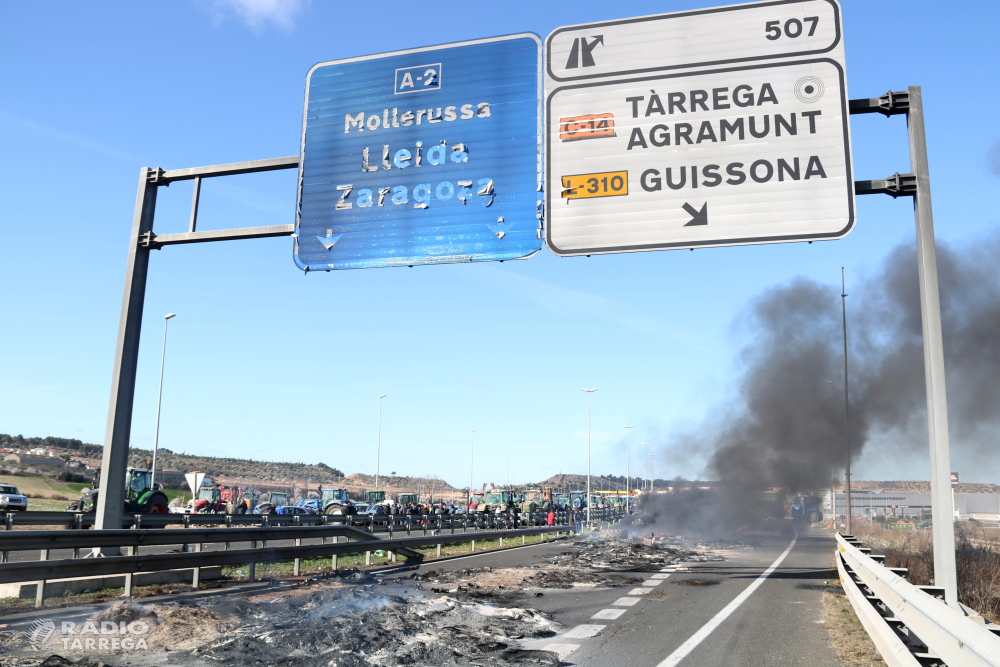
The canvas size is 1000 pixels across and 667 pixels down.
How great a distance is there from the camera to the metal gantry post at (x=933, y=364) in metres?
6.94

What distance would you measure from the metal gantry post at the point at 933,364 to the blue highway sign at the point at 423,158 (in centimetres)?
431

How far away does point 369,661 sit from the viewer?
18.3 feet

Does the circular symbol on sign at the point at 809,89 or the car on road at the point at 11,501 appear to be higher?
the circular symbol on sign at the point at 809,89

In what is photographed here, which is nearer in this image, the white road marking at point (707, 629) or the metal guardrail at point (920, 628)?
the metal guardrail at point (920, 628)

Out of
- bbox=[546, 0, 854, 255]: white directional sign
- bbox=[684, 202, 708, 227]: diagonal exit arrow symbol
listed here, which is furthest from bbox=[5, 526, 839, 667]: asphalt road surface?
bbox=[684, 202, 708, 227]: diagonal exit arrow symbol

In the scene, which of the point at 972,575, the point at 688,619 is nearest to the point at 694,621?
the point at 688,619

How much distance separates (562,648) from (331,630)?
2.12m

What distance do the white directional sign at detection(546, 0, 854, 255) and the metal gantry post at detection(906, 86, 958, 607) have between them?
67cm

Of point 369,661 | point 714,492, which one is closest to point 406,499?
point 714,492

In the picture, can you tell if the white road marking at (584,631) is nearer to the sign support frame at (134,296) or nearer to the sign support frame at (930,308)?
the sign support frame at (930,308)

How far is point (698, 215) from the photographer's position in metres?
8.59

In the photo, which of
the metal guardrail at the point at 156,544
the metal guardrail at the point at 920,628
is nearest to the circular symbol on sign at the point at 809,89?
the metal guardrail at the point at 920,628

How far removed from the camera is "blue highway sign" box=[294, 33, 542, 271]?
32.5 feet

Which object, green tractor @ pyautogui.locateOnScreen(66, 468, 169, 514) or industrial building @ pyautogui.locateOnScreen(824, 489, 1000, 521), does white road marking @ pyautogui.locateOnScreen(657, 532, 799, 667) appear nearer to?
green tractor @ pyautogui.locateOnScreen(66, 468, 169, 514)
